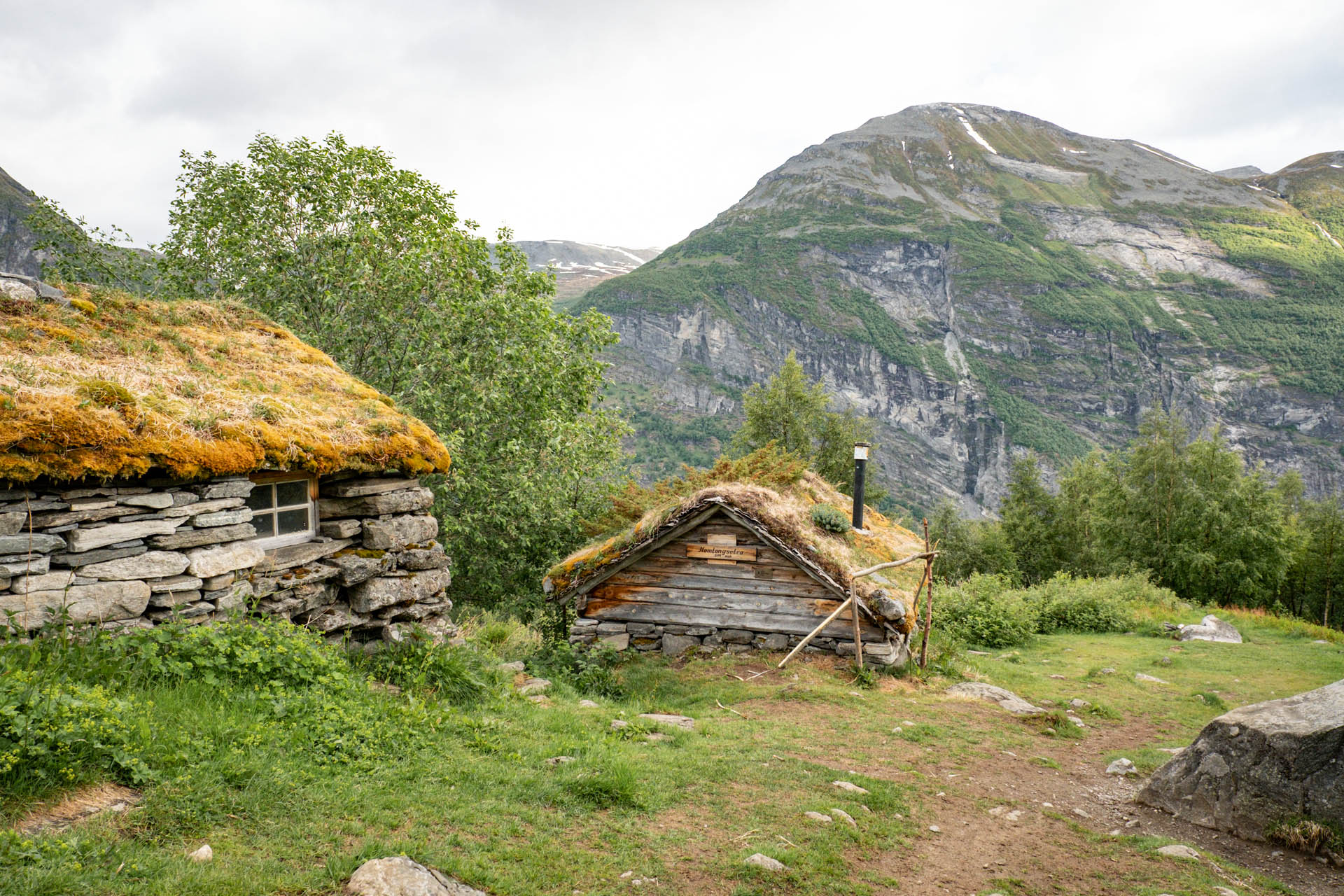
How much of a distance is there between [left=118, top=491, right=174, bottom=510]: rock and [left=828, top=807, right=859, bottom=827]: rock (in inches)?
247

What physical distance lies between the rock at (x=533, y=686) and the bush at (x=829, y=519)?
617 cm

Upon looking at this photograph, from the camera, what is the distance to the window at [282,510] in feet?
22.7

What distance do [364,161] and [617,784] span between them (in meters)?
17.4

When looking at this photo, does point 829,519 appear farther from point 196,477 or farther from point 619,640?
point 196,477

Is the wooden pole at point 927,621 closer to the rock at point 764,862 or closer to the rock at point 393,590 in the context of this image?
the rock at point 764,862

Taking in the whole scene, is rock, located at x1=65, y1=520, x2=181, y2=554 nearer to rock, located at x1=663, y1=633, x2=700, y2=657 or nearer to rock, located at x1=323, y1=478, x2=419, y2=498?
rock, located at x1=323, y1=478, x2=419, y2=498

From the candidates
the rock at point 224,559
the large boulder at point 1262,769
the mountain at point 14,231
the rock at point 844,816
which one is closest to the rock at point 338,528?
the rock at point 224,559

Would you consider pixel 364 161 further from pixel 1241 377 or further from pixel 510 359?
pixel 1241 377

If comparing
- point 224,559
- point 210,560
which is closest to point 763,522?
point 224,559

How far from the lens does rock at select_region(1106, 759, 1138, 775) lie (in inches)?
328

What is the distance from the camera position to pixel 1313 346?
589 ft

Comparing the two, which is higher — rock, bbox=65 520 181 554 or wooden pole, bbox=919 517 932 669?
rock, bbox=65 520 181 554

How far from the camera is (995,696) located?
11.7 metres

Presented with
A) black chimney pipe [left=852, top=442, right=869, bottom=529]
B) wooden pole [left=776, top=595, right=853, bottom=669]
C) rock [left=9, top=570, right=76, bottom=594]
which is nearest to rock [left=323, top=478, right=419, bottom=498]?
rock [left=9, top=570, right=76, bottom=594]
